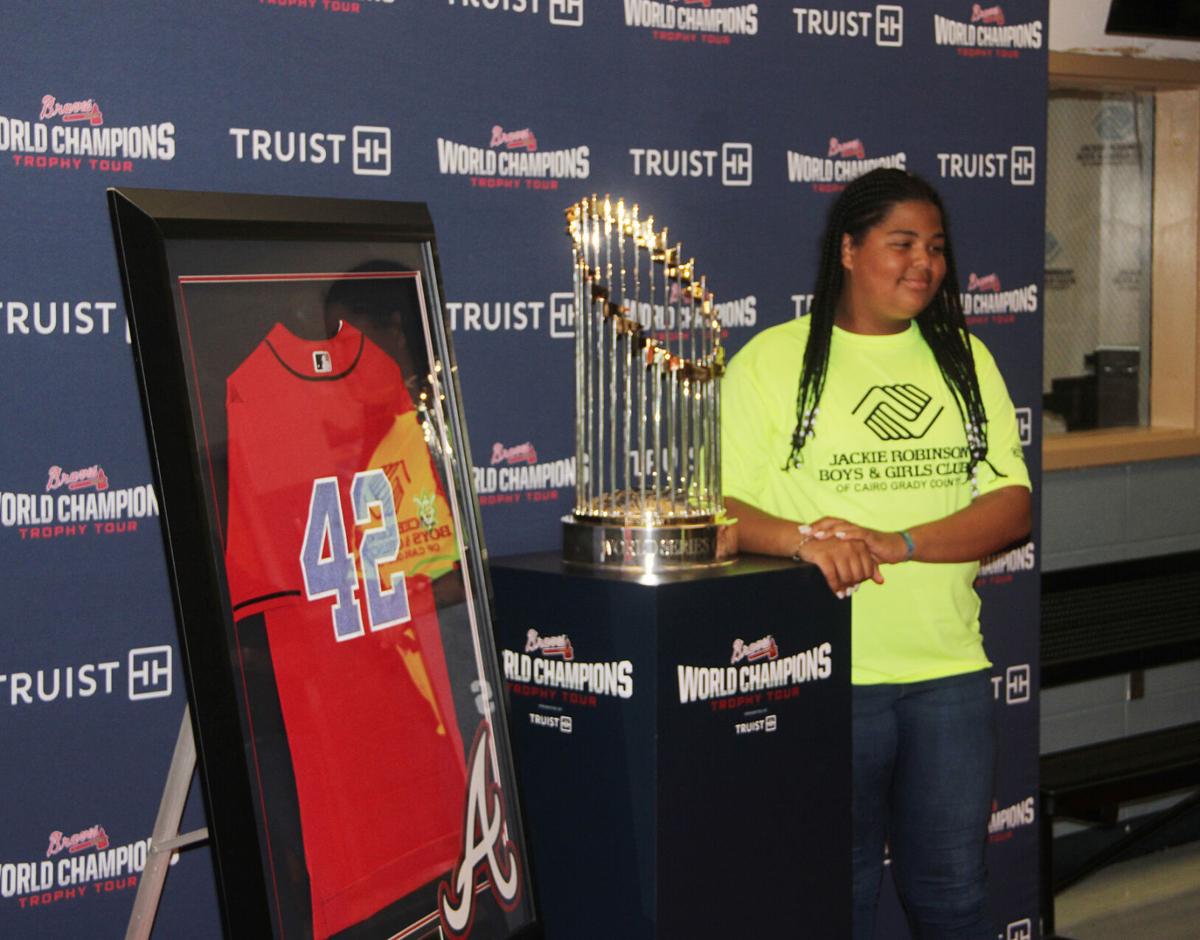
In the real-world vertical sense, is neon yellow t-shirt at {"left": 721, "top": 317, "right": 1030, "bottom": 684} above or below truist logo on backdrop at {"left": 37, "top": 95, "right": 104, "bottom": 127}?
below

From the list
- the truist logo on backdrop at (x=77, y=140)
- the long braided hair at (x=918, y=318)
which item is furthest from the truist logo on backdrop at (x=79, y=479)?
the long braided hair at (x=918, y=318)

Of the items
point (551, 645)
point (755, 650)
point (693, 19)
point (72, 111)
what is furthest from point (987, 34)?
point (72, 111)

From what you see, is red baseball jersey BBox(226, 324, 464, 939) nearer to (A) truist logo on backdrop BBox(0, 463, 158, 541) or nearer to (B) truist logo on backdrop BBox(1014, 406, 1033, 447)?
(A) truist logo on backdrop BBox(0, 463, 158, 541)

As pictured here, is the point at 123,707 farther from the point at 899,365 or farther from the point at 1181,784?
the point at 1181,784

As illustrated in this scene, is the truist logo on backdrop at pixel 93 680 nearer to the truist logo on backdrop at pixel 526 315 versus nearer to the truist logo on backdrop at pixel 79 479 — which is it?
the truist logo on backdrop at pixel 79 479

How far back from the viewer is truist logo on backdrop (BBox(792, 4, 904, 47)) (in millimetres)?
3334

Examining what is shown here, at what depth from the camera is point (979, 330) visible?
11.9 ft

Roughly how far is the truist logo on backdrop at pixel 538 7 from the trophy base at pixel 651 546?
3.14ft

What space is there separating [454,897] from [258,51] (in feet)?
4.61

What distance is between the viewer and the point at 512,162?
293 cm

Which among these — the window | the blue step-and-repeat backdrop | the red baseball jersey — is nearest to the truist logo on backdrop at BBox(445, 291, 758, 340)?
the blue step-and-repeat backdrop

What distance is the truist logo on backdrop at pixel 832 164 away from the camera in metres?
3.34

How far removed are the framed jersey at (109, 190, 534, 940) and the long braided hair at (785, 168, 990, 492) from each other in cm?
80

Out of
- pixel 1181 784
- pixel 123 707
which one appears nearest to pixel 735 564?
pixel 123 707
